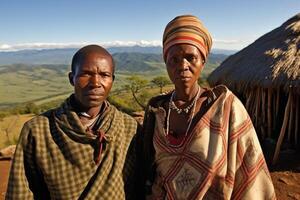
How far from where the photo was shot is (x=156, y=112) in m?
1.96

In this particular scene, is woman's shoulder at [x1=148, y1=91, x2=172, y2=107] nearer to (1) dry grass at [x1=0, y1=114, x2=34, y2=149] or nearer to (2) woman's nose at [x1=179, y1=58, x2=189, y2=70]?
(2) woman's nose at [x1=179, y1=58, x2=189, y2=70]

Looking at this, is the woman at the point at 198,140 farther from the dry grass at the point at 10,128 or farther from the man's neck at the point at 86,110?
the dry grass at the point at 10,128

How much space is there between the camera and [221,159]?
1.67 m

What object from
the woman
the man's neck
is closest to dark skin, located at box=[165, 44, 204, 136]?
the woman

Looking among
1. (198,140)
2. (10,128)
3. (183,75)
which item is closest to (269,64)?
(183,75)

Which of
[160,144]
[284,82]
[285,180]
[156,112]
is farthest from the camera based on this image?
[284,82]

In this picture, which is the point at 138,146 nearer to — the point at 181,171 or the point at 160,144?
the point at 160,144

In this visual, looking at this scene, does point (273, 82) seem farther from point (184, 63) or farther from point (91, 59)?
point (91, 59)

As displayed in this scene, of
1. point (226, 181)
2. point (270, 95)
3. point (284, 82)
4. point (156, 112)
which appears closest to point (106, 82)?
point (156, 112)

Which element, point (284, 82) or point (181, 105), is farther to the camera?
point (284, 82)

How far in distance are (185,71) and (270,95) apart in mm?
5714

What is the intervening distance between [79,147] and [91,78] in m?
0.35

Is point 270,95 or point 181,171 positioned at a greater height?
point 181,171

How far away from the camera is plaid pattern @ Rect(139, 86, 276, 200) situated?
5.53 feet
